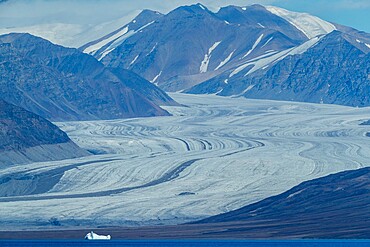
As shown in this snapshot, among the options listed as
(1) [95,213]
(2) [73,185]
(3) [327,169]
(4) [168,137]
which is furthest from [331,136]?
(1) [95,213]

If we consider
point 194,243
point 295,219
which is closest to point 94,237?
point 194,243

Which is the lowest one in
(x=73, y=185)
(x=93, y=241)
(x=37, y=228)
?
(x=93, y=241)

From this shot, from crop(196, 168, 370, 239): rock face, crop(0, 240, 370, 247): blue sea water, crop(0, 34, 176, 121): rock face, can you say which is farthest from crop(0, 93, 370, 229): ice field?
crop(0, 34, 176, 121): rock face

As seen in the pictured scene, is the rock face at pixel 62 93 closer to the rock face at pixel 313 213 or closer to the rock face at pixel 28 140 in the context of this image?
the rock face at pixel 28 140

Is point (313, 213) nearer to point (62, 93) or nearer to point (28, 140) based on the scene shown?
point (28, 140)

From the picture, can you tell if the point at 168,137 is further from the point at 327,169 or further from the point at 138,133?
the point at 327,169
